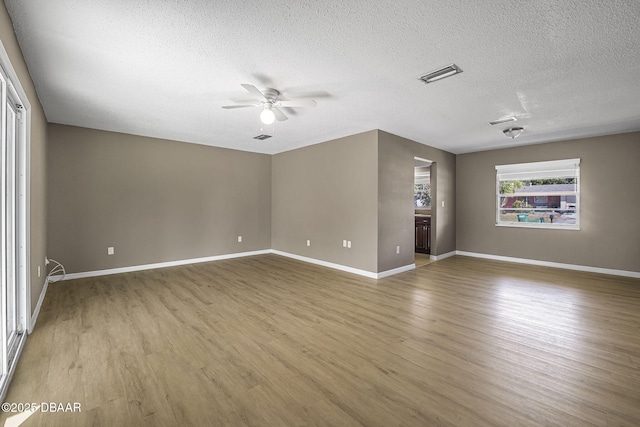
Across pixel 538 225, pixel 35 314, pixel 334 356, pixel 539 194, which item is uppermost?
pixel 539 194

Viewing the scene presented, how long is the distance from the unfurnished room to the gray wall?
5 cm

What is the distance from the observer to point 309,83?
2867mm

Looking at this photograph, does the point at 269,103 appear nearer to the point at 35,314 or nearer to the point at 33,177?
the point at 33,177

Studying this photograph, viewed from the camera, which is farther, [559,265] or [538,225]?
[538,225]

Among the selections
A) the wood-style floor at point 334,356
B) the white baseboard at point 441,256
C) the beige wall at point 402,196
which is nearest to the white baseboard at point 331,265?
the beige wall at point 402,196

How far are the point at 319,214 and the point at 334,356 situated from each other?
3588 mm

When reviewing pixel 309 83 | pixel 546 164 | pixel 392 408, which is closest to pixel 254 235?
pixel 309 83

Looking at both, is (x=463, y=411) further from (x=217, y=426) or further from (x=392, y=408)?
(x=217, y=426)

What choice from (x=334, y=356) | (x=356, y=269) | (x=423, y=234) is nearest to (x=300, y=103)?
(x=334, y=356)

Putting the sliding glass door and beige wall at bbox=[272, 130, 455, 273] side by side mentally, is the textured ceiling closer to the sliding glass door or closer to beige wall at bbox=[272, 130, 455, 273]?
the sliding glass door

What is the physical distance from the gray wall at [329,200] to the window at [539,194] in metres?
3.42

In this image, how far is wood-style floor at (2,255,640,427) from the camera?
1.64 m

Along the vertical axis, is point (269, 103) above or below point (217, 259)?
above

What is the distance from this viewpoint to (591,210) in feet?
16.8
